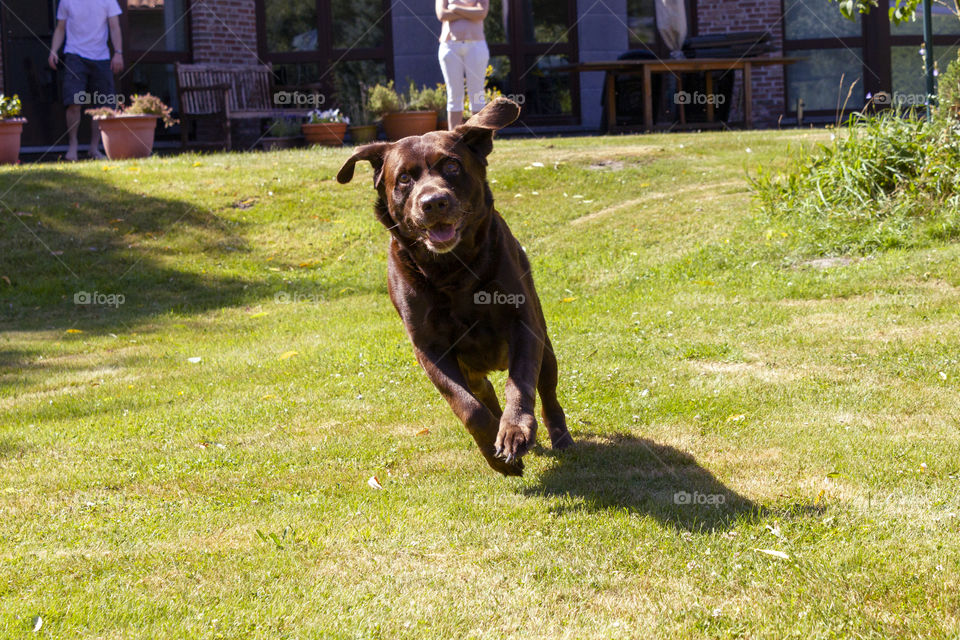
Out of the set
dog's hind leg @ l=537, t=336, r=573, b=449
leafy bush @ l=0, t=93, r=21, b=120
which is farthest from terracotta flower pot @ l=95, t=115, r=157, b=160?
dog's hind leg @ l=537, t=336, r=573, b=449

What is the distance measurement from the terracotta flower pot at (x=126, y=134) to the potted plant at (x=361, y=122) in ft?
9.81

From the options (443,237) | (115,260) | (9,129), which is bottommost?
(115,260)

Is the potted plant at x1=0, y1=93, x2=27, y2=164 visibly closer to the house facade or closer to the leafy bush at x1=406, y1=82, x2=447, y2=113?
the house facade

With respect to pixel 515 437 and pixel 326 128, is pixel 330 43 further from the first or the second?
pixel 515 437

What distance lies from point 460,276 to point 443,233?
0.71 ft

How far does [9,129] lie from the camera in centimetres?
1292

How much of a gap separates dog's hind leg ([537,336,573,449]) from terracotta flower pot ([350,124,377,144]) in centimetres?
1094

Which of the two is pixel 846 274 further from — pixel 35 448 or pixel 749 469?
pixel 35 448

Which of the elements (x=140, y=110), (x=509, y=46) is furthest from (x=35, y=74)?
(x=509, y=46)

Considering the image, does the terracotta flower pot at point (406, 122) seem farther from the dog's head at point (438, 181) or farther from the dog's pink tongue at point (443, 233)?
the dog's pink tongue at point (443, 233)

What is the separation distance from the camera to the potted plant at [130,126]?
1324 centimetres

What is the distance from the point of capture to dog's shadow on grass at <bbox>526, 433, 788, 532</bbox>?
3.40 m

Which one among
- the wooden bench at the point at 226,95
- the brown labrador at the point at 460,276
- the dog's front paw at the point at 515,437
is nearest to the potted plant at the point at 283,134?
the wooden bench at the point at 226,95

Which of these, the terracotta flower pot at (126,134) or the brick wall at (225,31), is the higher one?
the brick wall at (225,31)
